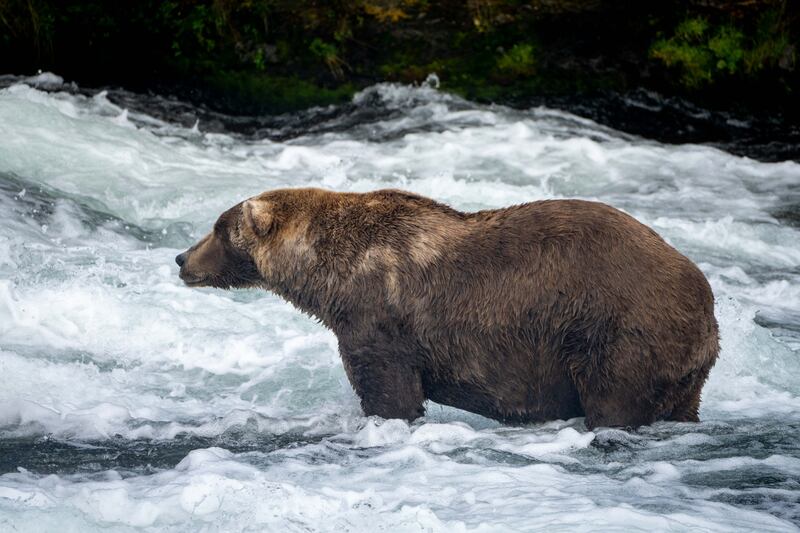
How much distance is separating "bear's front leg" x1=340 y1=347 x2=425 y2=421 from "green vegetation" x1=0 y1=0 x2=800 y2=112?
870cm

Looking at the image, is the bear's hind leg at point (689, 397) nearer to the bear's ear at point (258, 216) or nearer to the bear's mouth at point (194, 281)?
the bear's ear at point (258, 216)

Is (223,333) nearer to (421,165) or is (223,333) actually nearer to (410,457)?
(410,457)

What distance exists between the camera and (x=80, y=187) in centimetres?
1140

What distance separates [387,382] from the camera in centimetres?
654

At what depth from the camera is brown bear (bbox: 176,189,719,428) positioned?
6.08 m

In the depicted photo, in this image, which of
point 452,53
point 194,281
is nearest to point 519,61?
point 452,53

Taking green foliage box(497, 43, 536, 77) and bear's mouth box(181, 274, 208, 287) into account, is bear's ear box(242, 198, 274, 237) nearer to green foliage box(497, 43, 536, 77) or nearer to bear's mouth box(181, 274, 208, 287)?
bear's mouth box(181, 274, 208, 287)

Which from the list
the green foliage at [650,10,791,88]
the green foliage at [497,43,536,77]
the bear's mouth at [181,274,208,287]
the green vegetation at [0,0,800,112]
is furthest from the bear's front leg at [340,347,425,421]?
the green foliage at [650,10,791,88]

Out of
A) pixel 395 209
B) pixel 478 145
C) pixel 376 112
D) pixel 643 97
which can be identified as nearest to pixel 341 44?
pixel 376 112

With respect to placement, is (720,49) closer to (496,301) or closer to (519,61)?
(519,61)

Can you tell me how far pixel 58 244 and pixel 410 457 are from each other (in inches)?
192

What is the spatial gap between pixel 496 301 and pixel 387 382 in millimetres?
776

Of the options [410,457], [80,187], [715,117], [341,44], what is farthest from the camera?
[341,44]

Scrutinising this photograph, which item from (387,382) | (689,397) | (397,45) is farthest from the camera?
(397,45)
